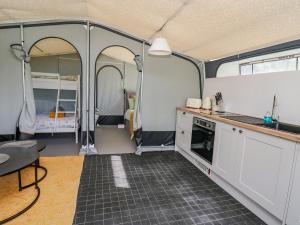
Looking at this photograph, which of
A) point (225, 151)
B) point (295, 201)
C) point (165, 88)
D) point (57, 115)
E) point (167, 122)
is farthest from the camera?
point (57, 115)

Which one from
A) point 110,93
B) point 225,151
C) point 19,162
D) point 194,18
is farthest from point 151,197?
point 110,93

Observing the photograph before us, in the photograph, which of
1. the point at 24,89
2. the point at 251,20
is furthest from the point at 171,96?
the point at 24,89

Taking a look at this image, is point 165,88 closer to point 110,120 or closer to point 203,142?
point 203,142

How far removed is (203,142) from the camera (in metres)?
2.94

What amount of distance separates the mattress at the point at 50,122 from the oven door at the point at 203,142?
9.06 ft

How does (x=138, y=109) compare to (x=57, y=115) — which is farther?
(x=57, y=115)

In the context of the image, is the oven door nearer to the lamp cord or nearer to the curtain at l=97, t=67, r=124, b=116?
the lamp cord

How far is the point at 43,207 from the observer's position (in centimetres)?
200

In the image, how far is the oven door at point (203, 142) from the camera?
2.72 metres

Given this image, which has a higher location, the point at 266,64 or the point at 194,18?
the point at 194,18

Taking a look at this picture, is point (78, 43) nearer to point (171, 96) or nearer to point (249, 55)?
point (171, 96)

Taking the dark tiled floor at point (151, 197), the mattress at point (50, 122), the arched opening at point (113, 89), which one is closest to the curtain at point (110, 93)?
the arched opening at point (113, 89)

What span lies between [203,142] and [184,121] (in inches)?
29.4

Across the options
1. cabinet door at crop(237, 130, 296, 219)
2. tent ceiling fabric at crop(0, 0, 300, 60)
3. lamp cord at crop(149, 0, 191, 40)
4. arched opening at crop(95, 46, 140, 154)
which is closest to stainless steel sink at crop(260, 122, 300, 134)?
cabinet door at crop(237, 130, 296, 219)
